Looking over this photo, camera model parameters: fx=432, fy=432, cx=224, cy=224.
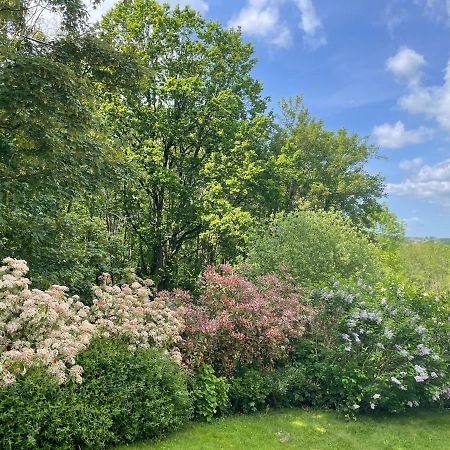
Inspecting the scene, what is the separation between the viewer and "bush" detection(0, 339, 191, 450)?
5.04 metres

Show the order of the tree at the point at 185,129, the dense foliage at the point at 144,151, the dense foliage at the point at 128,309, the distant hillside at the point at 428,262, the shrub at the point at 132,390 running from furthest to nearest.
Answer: the distant hillside at the point at 428,262, the tree at the point at 185,129, the dense foliage at the point at 144,151, the shrub at the point at 132,390, the dense foliage at the point at 128,309

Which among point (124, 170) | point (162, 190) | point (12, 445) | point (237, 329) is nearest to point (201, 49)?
point (162, 190)

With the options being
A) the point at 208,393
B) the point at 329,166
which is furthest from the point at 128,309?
the point at 329,166

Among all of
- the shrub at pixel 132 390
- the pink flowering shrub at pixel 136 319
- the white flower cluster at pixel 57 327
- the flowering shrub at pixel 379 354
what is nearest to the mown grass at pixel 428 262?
the flowering shrub at pixel 379 354

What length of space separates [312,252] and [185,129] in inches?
309

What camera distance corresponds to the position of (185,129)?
1722 cm

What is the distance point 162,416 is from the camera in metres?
6.46

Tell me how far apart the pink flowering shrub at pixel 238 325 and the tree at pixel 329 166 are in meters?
13.7

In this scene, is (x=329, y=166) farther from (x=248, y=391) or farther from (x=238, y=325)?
(x=248, y=391)

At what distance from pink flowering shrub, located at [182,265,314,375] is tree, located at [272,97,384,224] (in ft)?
44.8

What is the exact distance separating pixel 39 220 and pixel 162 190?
30.5 feet

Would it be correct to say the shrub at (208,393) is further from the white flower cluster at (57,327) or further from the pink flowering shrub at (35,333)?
the pink flowering shrub at (35,333)

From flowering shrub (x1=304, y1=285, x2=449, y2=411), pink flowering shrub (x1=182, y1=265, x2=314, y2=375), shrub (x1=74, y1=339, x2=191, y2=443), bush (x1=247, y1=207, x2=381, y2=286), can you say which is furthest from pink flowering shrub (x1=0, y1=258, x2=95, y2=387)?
bush (x1=247, y1=207, x2=381, y2=286)

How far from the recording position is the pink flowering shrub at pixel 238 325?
8023mm
